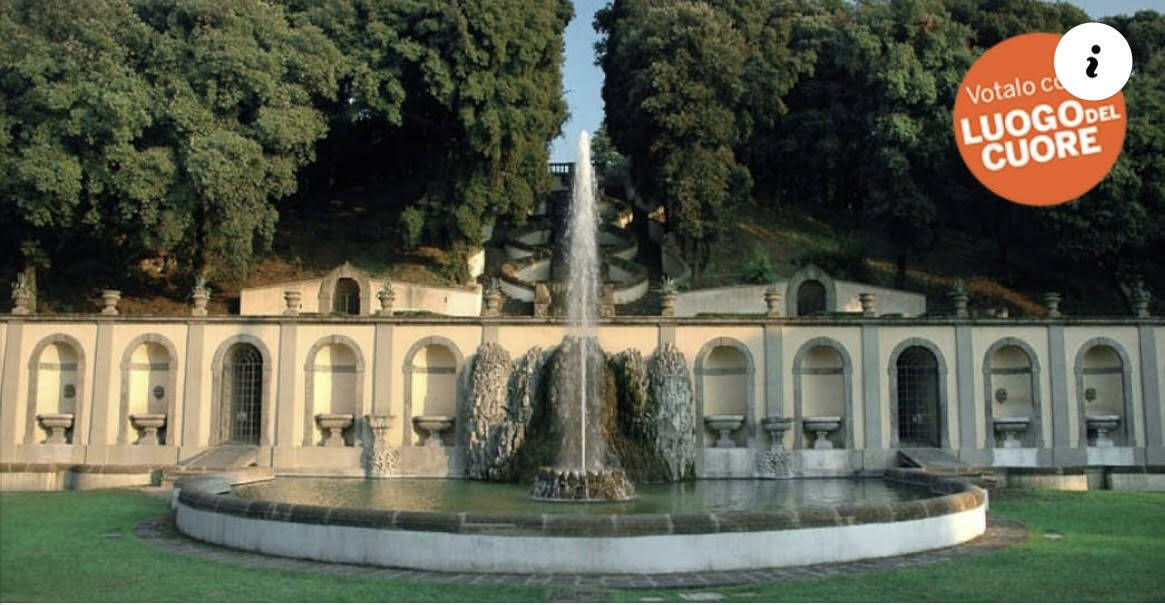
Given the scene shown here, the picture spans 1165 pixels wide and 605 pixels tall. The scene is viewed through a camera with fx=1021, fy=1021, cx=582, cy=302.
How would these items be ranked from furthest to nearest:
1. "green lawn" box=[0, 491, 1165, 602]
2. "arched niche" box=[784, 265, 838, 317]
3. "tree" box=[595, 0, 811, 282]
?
1. "tree" box=[595, 0, 811, 282]
2. "arched niche" box=[784, 265, 838, 317]
3. "green lawn" box=[0, 491, 1165, 602]

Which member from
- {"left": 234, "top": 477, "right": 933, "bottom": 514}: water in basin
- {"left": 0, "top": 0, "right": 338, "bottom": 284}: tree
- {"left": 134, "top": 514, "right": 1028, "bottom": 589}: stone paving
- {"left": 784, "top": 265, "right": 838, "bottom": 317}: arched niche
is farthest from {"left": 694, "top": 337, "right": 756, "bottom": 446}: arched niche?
{"left": 0, "top": 0, "right": 338, "bottom": 284}: tree

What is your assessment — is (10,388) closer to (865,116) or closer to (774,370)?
(774,370)

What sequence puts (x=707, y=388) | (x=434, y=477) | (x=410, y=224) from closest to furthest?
(x=434, y=477), (x=707, y=388), (x=410, y=224)

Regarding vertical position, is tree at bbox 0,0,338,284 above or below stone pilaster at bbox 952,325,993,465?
above

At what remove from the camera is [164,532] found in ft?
50.7

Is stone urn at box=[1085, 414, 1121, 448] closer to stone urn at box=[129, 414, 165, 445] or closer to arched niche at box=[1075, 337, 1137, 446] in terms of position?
arched niche at box=[1075, 337, 1137, 446]

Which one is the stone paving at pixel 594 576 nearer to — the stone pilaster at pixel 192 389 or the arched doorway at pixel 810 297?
the stone pilaster at pixel 192 389

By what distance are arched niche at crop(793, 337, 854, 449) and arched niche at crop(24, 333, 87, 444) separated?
18274mm

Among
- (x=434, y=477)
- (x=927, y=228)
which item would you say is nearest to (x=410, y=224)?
(x=434, y=477)

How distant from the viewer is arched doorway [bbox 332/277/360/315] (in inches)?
1336

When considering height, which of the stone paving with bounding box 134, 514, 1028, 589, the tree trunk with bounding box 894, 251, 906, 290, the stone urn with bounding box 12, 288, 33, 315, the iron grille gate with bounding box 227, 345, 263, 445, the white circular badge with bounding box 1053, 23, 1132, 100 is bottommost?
the stone paving with bounding box 134, 514, 1028, 589

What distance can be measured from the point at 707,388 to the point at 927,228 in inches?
601

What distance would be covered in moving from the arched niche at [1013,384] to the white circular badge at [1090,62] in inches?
340

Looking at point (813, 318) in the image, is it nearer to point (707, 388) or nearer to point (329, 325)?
point (707, 388)
